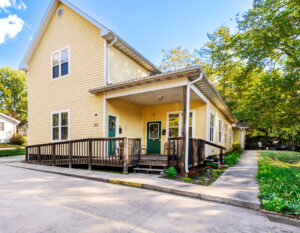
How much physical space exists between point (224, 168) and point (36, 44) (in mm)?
12816

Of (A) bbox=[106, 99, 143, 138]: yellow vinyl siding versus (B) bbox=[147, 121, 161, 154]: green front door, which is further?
(B) bbox=[147, 121, 161, 154]: green front door

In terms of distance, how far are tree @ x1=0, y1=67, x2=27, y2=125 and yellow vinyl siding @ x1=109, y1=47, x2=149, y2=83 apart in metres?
31.7

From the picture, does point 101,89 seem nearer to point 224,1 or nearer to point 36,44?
point 36,44

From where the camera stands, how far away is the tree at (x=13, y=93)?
3047cm

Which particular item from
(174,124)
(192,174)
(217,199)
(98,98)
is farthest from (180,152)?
(98,98)

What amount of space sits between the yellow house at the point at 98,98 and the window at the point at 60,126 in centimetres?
5

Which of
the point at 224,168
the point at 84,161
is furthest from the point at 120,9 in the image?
the point at 224,168

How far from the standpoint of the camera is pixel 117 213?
304cm

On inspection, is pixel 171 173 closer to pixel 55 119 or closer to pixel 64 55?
pixel 55 119

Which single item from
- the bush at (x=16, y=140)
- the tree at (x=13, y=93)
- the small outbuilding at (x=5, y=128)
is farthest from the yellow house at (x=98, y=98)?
the tree at (x=13, y=93)

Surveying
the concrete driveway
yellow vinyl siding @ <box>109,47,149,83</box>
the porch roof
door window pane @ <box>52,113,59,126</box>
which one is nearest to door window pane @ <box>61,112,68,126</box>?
door window pane @ <box>52,113,59,126</box>

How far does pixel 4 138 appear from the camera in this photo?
22578 millimetres

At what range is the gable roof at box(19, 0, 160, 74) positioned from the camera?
24.7ft

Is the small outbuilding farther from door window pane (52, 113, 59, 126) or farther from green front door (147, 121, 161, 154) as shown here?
green front door (147, 121, 161, 154)
